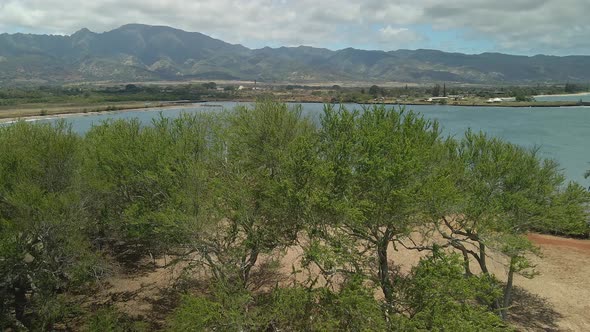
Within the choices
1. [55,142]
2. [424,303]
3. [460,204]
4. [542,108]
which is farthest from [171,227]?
[542,108]

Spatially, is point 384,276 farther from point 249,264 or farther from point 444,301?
point 249,264

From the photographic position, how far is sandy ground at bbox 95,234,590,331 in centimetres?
1633

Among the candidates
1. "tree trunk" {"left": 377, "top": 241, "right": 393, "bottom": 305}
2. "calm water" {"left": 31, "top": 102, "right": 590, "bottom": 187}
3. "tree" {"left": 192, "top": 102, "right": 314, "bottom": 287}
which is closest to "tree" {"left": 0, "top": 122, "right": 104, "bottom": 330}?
"tree" {"left": 192, "top": 102, "right": 314, "bottom": 287}

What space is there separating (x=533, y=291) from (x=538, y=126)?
63389mm

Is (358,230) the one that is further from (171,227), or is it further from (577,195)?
(577,195)

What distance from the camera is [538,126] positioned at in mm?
72938

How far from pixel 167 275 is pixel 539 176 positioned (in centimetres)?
1587

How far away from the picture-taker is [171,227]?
1286 cm

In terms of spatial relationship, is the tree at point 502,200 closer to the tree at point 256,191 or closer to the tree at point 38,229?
the tree at point 256,191

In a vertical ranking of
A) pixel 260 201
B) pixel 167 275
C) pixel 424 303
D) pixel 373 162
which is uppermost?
pixel 373 162

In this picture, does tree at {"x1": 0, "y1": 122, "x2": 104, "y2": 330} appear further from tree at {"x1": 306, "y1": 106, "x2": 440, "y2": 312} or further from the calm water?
the calm water

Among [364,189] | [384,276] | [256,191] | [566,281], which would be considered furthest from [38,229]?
[566,281]

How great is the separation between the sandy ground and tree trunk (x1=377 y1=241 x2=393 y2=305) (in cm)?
403

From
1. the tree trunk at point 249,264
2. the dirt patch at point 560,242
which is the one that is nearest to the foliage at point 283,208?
the tree trunk at point 249,264
